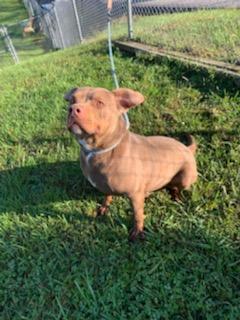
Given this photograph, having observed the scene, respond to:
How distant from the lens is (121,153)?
2.75 meters

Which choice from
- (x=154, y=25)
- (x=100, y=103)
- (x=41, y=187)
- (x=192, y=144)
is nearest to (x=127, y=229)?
(x=192, y=144)

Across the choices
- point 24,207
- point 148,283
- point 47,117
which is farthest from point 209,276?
point 47,117

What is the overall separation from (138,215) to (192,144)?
84cm

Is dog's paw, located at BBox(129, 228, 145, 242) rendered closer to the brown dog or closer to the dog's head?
the brown dog

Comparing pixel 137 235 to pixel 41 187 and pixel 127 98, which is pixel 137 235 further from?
pixel 41 187

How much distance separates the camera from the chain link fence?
16.8 ft

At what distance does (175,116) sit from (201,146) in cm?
50

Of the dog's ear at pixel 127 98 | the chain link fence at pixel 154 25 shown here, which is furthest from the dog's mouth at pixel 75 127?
the chain link fence at pixel 154 25

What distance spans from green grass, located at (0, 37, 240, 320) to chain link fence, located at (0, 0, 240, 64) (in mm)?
735

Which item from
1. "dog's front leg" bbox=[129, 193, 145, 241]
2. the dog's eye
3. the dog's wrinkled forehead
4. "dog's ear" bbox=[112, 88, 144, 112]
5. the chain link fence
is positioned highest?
the dog's wrinkled forehead

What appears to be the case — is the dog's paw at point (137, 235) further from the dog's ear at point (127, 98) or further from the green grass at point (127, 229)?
the dog's ear at point (127, 98)

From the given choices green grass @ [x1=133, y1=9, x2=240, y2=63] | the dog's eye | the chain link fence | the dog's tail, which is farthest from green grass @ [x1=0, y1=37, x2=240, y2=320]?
the dog's eye

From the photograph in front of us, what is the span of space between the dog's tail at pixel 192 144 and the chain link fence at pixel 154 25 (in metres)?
1.32

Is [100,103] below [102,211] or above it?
above
